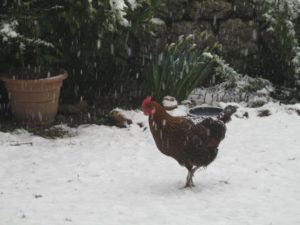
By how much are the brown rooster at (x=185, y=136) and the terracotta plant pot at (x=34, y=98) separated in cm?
221

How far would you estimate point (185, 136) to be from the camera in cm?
493

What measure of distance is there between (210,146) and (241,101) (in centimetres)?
320

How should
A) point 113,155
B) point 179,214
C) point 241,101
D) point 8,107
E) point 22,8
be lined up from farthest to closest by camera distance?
point 241,101
point 8,107
point 22,8
point 113,155
point 179,214

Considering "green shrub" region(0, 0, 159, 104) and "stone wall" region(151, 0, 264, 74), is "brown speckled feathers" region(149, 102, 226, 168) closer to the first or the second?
"green shrub" region(0, 0, 159, 104)

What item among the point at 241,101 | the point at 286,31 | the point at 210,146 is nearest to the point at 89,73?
the point at 241,101

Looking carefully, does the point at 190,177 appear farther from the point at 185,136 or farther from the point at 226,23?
the point at 226,23

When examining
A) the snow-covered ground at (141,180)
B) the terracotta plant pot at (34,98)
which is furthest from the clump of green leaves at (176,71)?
the terracotta plant pot at (34,98)

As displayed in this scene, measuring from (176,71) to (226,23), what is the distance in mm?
1569

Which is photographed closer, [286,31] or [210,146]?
[210,146]

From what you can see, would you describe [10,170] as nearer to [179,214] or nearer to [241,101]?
[179,214]

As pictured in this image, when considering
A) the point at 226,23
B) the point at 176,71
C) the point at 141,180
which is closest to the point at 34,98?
the point at 176,71

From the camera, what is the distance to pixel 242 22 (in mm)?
8656

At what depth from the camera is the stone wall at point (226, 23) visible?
336 inches

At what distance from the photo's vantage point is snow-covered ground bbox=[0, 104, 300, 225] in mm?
4383
